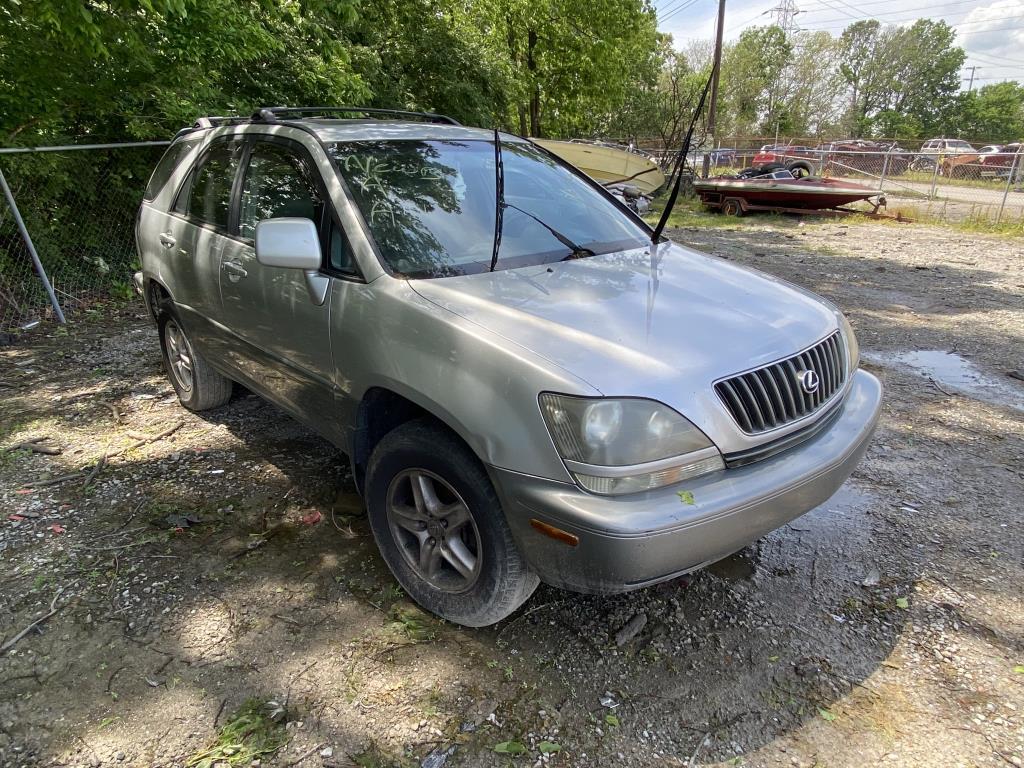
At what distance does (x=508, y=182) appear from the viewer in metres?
3.12

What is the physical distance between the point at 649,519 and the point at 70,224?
8026mm

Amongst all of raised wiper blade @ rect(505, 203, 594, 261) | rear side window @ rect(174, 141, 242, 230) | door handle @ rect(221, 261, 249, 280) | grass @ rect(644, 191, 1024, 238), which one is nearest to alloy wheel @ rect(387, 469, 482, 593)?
raised wiper blade @ rect(505, 203, 594, 261)

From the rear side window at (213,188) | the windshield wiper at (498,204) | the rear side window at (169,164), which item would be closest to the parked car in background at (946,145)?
the windshield wiper at (498,204)

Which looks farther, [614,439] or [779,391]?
[779,391]

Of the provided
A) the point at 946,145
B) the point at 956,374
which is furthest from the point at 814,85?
the point at 956,374

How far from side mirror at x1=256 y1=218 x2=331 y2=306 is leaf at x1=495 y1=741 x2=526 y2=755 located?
182 cm

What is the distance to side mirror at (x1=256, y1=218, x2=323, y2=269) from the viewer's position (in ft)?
7.88

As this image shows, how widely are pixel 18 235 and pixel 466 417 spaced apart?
6935 mm

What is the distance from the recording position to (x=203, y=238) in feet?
11.3

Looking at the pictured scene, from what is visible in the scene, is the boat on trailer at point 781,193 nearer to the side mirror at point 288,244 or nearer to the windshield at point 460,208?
A: the windshield at point 460,208

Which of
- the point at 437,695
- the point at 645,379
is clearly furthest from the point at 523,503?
the point at 437,695

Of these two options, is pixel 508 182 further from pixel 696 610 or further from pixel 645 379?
pixel 696 610

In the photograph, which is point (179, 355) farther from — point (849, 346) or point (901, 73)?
point (901, 73)

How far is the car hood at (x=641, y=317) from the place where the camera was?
6.38ft
